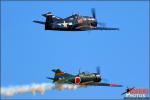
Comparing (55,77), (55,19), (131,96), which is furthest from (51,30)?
(131,96)

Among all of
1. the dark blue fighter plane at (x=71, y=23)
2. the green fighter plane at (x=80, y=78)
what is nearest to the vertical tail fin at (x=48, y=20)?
the dark blue fighter plane at (x=71, y=23)

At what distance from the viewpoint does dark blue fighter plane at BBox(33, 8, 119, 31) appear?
263ft

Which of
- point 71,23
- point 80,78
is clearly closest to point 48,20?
point 71,23

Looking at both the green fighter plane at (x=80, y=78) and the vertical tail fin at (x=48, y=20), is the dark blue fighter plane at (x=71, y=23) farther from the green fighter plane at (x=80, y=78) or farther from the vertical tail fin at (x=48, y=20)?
the green fighter plane at (x=80, y=78)

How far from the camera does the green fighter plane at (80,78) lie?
84375 millimetres

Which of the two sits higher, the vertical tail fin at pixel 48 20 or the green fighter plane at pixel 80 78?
the vertical tail fin at pixel 48 20

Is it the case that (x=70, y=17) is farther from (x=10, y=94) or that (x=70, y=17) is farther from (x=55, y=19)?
(x=10, y=94)

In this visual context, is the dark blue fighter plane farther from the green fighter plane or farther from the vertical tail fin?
the green fighter plane

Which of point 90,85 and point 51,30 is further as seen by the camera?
point 90,85

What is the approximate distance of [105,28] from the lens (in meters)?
85.4

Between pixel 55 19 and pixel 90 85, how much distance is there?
9067mm

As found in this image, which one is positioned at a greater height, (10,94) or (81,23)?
(81,23)

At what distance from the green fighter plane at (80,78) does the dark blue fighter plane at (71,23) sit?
5746mm

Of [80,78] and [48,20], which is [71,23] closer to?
[48,20]
